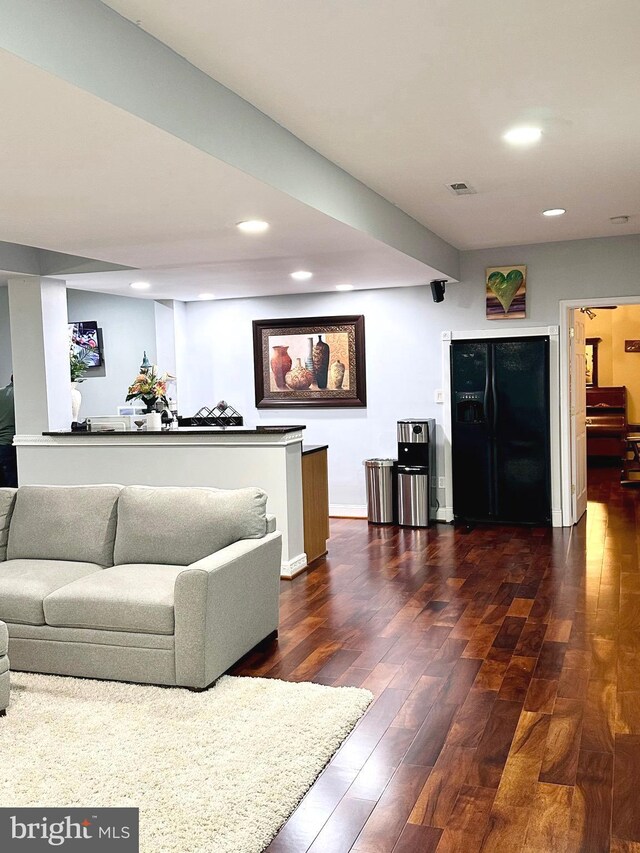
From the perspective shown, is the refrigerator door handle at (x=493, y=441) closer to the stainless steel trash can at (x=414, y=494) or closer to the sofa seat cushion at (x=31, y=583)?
the stainless steel trash can at (x=414, y=494)

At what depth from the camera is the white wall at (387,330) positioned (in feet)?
23.0

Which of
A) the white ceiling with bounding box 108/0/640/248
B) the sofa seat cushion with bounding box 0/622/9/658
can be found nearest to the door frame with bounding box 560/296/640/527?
the white ceiling with bounding box 108/0/640/248

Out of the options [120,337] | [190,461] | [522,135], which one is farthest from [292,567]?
[120,337]

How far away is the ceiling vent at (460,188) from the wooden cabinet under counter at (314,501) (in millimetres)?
2252

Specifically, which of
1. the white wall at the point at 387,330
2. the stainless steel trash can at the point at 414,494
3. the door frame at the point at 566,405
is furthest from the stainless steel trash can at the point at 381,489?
the door frame at the point at 566,405

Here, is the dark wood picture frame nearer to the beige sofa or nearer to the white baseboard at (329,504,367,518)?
the white baseboard at (329,504,367,518)

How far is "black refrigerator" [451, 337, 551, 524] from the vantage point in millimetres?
7102

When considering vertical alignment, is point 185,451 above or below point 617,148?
below

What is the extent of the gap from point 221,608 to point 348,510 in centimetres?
446

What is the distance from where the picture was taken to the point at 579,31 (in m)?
2.70

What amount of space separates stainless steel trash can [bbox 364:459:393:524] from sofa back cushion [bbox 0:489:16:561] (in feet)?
12.3

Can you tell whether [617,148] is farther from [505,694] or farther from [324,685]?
[324,685]

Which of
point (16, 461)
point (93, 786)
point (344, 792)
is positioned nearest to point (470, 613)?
point (344, 792)

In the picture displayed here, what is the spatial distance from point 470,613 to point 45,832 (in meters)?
2.85
